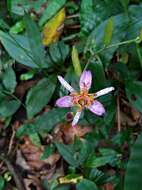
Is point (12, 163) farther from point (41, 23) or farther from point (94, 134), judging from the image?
point (41, 23)

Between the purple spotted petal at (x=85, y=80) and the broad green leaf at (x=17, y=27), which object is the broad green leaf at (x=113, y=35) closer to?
the purple spotted petal at (x=85, y=80)

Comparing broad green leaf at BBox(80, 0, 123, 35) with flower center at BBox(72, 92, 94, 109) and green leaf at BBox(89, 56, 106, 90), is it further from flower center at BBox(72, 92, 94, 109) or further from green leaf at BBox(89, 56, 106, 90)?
flower center at BBox(72, 92, 94, 109)

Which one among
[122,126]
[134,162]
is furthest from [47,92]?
[134,162]

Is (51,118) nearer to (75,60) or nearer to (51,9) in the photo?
(75,60)

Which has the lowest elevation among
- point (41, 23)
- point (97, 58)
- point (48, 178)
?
point (48, 178)

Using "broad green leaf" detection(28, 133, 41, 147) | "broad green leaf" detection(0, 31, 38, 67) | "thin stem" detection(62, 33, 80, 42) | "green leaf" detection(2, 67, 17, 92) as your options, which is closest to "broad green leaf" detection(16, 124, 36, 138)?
"broad green leaf" detection(28, 133, 41, 147)

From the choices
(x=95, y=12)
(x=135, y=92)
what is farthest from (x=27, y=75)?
(x=135, y=92)
